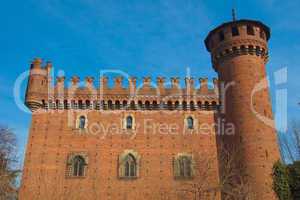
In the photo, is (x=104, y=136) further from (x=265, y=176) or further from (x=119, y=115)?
(x=265, y=176)

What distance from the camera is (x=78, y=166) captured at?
2373 cm

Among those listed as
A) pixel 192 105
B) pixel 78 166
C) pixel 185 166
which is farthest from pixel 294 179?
pixel 78 166

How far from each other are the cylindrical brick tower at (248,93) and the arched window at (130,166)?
6.46 meters

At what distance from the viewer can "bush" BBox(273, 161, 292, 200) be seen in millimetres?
21859

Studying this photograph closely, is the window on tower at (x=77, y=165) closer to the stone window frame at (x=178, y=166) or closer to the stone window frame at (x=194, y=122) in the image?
the stone window frame at (x=178, y=166)

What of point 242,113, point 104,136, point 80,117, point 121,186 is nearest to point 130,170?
point 121,186

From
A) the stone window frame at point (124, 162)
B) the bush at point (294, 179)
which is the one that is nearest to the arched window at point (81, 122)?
the stone window frame at point (124, 162)

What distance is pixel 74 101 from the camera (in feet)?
83.0

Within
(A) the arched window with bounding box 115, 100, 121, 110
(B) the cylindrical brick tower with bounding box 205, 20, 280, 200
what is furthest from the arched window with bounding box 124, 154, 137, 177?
(B) the cylindrical brick tower with bounding box 205, 20, 280, 200

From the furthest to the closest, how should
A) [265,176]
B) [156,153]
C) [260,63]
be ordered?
[260,63] < [156,153] < [265,176]

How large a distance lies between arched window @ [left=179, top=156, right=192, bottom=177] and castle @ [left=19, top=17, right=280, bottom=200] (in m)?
0.06

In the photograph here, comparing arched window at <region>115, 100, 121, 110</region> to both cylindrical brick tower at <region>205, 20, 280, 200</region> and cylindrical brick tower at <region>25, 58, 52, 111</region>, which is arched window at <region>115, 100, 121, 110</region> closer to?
cylindrical brick tower at <region>25, 58, 52, 111</region>

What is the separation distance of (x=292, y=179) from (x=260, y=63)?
27.4 feet

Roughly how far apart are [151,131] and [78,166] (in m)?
5.33
